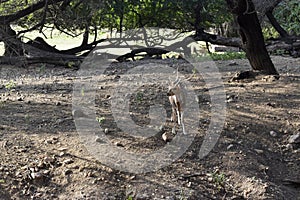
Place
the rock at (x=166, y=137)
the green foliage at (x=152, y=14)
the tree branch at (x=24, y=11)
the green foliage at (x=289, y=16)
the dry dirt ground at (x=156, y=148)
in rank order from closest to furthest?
the dry dirt ground at (x=156, y=148)
the rock at (x=166, y=137)
the tree branch at (x=24, y=11)
the green foliage at (x=152, y=14)
the green foliage at (x=289, y=16)

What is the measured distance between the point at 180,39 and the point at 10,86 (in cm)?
604

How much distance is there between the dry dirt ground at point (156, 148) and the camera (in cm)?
347

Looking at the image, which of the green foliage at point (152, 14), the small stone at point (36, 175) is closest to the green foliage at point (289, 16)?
the green foliage at point (152, 14)

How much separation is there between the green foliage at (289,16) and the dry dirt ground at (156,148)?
6359 mm

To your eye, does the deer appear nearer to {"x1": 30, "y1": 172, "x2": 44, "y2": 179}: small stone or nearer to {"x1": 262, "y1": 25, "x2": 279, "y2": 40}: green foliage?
{"x1": 30, "y1": 172, "x2": 44, "y2": 179}: small stone

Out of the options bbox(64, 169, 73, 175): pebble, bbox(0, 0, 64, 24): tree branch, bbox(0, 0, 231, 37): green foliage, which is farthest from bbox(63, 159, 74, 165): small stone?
bbox(0, 0, 231, 37): green foliage

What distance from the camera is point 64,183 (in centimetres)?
352

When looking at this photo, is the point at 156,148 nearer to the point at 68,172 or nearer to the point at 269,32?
the point at 68,172

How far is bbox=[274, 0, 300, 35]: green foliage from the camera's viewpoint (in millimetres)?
11248

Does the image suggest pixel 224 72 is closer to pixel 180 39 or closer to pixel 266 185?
pixel 266 185

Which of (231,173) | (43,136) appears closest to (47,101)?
(43,136)

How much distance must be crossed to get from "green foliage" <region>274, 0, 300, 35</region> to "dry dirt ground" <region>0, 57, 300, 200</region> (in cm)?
636

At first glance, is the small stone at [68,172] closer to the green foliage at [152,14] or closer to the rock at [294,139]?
the rock at [294,139]

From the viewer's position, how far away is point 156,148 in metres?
3.89
